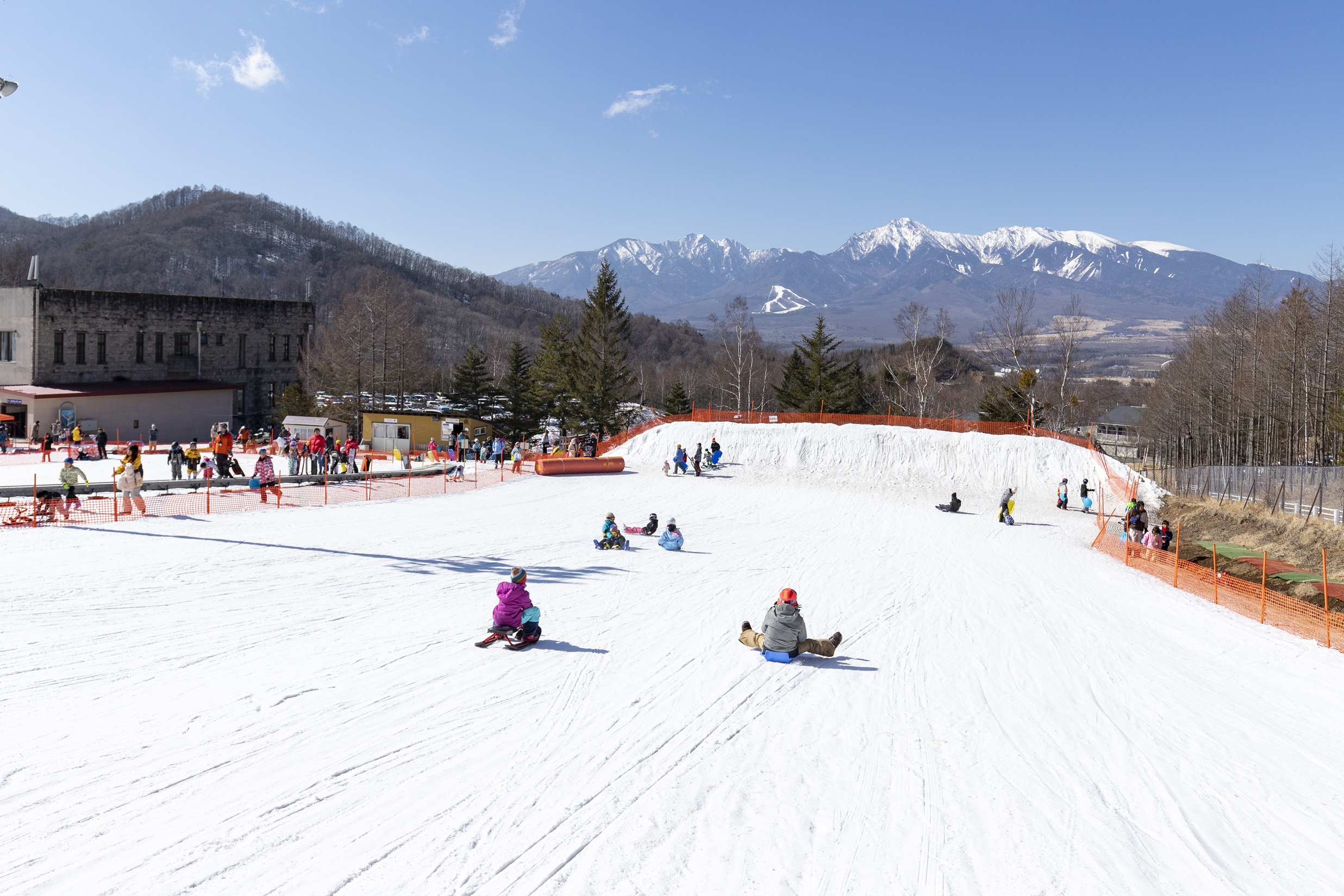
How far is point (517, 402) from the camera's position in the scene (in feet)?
174

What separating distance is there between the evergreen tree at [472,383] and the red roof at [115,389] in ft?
44.7

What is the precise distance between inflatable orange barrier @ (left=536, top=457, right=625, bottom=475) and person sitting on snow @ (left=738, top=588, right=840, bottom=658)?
21.2 m

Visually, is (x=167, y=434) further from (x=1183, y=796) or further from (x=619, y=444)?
(x=1183, y=796)

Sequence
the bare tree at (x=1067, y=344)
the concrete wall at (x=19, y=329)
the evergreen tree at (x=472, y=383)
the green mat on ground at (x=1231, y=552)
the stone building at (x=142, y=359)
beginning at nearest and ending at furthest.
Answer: the green mat on ground at (x=1231, y=552), the stone building at (x=142, y=359), the concrete wall at (x=19, y=329), the bare tree at (x=1067, y=344), the evergreen tree at (x=472, y=383)

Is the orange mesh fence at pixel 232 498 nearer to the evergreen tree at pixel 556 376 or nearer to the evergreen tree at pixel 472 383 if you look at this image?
the evergreen tree at pixel 556 376

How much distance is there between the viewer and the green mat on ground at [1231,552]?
20.8 metres

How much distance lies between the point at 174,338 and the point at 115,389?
651 cm

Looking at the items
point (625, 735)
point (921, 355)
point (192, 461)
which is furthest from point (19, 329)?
point (921, 355)

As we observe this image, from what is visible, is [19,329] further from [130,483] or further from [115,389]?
[130,483]

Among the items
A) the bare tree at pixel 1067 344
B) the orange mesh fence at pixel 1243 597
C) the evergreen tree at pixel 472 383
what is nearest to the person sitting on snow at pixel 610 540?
the orange mesh fence at pixel 1243 597

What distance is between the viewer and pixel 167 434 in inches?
1734

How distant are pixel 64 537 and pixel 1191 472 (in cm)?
4304

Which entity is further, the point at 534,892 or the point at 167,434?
the point at 167,434

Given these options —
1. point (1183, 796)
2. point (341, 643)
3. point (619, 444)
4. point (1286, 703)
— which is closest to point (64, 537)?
point (341, 643)
